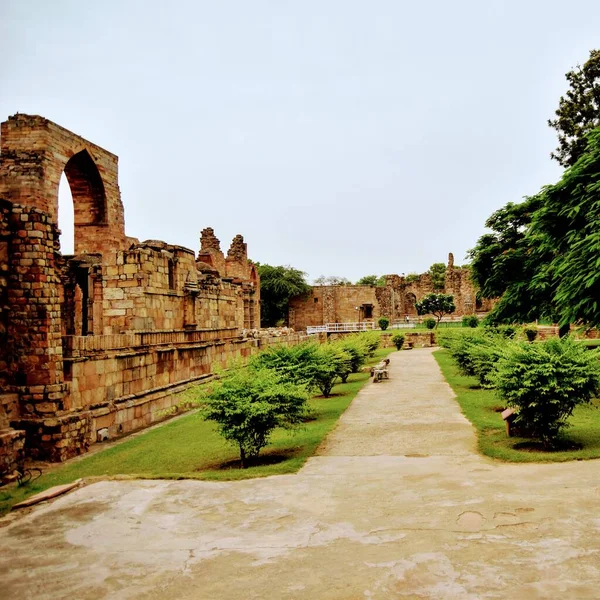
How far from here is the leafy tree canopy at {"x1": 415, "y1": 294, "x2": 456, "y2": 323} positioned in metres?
44.0

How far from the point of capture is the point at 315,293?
166 feet

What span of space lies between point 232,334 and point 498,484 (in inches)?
548

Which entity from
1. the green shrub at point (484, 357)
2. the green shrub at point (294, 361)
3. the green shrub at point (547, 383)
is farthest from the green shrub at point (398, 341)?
the green shrub at point (547, 383)

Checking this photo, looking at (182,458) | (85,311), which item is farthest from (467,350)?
(85,311)

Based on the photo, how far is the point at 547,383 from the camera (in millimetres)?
7109

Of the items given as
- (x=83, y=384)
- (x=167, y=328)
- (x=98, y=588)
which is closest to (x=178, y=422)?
(x=83, y=384)

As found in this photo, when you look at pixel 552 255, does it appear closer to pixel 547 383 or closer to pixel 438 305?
pixel 547 383

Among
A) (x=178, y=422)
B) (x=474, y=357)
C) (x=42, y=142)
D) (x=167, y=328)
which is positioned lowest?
(x=178, y=422)

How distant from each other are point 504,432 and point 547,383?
1.42 meters

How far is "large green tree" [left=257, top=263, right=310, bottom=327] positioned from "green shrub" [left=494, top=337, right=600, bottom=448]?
4215 centimetres

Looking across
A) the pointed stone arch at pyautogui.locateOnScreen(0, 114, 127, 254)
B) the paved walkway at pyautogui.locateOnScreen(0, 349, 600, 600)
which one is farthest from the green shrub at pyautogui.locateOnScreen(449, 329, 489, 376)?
the pointed stone arch at pyautogui.locateOnScreen(0, 114, 127, 254)

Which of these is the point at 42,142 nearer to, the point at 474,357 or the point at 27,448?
the point at 27,448

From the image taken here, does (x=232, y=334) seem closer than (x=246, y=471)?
No

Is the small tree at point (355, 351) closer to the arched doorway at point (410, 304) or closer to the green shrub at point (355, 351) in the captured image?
the green shrub at point (355, 351)
